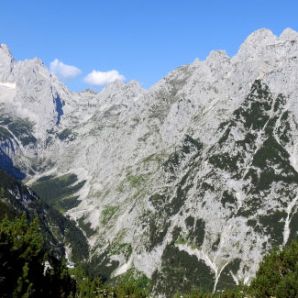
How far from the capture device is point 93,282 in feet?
285

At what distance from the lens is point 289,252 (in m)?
91.7

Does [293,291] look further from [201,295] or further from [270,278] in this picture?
[201,295]

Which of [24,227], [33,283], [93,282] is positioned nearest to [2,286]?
[33,283]

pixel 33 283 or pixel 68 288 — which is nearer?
pixel 33 283

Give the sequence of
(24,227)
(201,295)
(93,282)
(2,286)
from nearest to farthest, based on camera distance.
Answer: (2,286)
(24,227)
(93,282)
(201,295)

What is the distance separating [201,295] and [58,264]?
106 ft

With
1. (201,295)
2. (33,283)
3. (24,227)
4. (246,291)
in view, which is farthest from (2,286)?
(246,291)

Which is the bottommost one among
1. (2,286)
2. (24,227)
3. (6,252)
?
(2,286)

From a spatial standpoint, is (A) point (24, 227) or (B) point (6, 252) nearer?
(B) point (6, 252)

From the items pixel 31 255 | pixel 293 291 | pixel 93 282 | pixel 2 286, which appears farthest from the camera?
pixel 93 282

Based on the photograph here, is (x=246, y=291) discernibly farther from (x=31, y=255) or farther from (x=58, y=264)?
(x=31, y=255)

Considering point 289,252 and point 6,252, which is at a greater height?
point 289,252

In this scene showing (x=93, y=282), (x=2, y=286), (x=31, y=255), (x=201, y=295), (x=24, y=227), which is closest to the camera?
(x=2, y=286)

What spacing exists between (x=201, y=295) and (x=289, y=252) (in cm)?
1858
